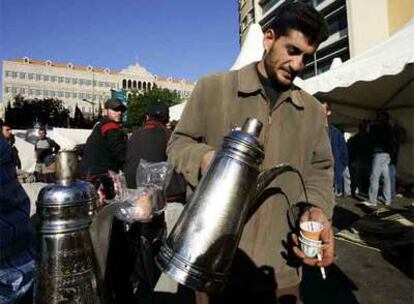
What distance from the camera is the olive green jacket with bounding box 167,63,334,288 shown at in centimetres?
166

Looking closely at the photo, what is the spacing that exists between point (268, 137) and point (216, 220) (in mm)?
818

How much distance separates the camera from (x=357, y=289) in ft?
13.0

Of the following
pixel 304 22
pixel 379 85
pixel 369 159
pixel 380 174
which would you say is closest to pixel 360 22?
pixel 369 159

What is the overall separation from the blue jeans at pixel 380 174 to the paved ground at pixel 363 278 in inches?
137

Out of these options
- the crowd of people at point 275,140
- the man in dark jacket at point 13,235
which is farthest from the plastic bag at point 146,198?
the man in dark jacket at point 13,235

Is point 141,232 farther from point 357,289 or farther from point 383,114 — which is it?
point 383,114

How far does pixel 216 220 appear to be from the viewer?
95cm

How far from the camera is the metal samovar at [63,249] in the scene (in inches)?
31.1

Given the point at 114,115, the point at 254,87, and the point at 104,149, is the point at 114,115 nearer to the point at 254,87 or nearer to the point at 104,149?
the point at 104,149

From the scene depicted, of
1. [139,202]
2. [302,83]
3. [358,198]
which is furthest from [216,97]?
[358,198]

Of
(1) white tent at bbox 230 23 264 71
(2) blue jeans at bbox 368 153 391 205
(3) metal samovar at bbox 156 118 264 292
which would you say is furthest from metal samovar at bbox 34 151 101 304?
(2) blue jeans at bbox 368 153 391 205

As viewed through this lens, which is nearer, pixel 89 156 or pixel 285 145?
pixel 285 145

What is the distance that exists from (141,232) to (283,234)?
67 cm

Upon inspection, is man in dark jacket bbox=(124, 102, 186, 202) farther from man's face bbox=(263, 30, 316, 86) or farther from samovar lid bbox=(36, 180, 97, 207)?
samovar lid bbox=(36, 180, 97, 207)
